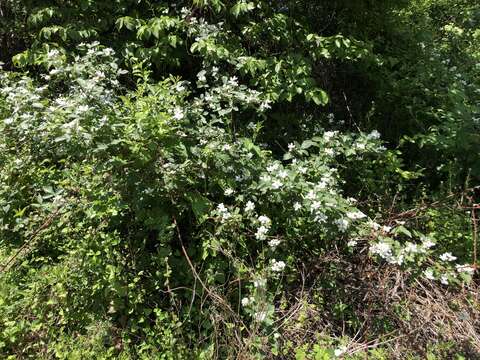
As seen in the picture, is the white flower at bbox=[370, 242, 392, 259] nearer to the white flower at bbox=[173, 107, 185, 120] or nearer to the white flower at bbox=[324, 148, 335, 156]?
the white flower at bbox=[324, 148, 335, 156]

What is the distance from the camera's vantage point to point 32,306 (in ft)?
8.54

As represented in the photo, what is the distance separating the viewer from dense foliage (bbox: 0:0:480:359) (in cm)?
254

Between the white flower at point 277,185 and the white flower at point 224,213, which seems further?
the white flower at point 277,185

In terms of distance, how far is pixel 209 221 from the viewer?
9.27 ft

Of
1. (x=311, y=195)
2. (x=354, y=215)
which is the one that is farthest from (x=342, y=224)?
(x=311, y=195)

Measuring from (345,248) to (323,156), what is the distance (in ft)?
A: 2.22

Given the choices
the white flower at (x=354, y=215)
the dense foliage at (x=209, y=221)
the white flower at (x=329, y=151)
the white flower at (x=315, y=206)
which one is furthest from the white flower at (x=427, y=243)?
the white flower at (x=329, y=151)

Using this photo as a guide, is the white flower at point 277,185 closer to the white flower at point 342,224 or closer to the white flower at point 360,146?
the white flower at point 342,224

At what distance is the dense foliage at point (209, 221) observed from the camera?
254 cm

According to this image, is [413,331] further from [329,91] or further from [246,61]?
[329,91]

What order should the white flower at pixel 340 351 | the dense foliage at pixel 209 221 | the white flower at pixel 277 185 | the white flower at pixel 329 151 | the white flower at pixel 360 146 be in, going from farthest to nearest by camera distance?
1. the white flower at pixel 360 146
2. the white flower at pixel 329 151
3. the white flower at pixel 277 185
4. the dense foliage at pixel 209 221
5. the white flower at pixel 340 351

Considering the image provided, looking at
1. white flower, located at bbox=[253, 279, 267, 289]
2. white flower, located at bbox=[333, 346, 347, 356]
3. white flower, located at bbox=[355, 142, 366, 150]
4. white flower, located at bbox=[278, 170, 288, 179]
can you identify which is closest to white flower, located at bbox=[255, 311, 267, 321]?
white flower, located at bbox=[253, 279, 267, 289]

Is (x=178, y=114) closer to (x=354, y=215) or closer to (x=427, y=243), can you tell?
(x=354, y=215)

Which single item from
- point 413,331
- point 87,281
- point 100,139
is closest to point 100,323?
point 87,281
